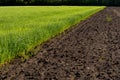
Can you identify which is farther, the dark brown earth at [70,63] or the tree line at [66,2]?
the tree line at [66,2]

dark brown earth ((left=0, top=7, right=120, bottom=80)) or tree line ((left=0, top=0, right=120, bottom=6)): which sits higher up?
dark brown earth ((left=0, top=7, right=120, bottom=80))

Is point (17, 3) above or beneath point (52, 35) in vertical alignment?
beneath

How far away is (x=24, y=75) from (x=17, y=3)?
287 ft

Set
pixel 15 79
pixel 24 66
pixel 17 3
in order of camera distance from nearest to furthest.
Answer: pixel 15 79, pixel 24 66, pixel 17 3

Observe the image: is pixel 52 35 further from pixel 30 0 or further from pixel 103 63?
pixel 30 0

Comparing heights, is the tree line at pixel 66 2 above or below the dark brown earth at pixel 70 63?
below

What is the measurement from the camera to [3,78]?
29.7ft

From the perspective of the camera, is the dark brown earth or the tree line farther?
the tree line

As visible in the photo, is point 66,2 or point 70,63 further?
point 66,2

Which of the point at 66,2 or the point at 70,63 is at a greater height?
the point at 70,63

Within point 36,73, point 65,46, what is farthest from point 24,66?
point 65,46

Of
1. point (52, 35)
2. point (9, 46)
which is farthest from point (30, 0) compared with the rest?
point (9, 46)

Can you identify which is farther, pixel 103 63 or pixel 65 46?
pixel 65 46

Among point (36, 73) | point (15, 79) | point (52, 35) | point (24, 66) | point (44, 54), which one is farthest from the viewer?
point (52, 35)
